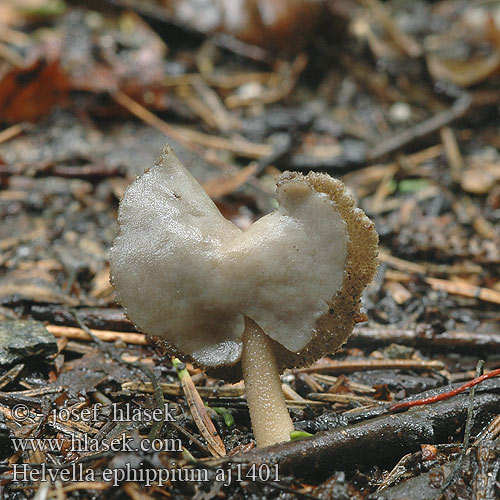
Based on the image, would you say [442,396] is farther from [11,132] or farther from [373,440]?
[11,132]

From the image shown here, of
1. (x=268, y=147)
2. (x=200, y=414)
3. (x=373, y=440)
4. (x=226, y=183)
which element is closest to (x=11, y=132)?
(x=226, y=183)

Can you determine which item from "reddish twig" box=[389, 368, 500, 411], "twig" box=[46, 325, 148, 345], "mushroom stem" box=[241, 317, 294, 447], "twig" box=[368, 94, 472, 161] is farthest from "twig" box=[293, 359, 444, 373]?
"twig" box=[368, 94, 472, 161]

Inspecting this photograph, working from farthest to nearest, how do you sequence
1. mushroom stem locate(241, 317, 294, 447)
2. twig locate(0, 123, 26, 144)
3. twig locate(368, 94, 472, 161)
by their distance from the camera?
1. twig locate(368, 94, 472, 161)
2. twig locate(0, 123, 26, 144)
3. mushroom stem locate(241, 317, 294, 447)

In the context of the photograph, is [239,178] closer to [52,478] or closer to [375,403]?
[375,403]

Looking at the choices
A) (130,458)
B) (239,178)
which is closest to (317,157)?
(239,178)

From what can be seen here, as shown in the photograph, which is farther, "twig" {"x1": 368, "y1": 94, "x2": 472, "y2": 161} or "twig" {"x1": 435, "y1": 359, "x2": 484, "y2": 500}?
"twig" {"x1": 368, "y1": 94, "x2": 472, "y2": 161}

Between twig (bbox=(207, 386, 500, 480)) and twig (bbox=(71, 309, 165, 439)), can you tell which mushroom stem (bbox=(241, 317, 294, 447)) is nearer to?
twig (bbox=(207, 386, 500, 480))

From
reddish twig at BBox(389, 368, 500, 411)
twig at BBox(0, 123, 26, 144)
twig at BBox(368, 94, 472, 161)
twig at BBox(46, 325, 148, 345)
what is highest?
twig at BBox(0, 123, 26, 144)

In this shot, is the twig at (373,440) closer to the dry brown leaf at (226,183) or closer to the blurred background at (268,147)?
the blurred background at (268,147)

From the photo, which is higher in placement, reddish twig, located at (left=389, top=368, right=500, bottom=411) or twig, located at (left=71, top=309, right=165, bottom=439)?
twig, located at (left=71, top=309, right=165, bottom=439)
